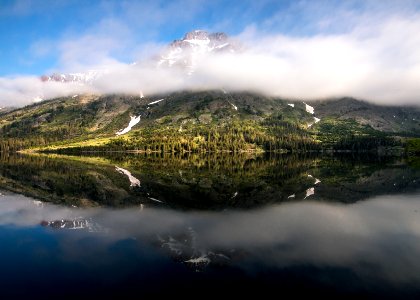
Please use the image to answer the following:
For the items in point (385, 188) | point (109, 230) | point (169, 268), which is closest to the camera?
point (169, 268)

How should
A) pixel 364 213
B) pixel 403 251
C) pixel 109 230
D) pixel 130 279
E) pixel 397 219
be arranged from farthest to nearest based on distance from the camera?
pixel 364 213, pixel 397 219, pixel 109 230, pixel 403 251, pixel 130 279

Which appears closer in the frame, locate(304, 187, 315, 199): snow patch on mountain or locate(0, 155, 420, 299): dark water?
locate(0, 155, 420, 299): dark water

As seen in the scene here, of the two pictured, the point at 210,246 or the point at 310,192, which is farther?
the point at 310,192

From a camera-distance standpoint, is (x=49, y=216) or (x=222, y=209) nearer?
(x=49, y=216)

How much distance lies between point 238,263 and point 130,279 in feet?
25.9

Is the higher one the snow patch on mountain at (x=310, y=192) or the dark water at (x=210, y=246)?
the dark water at (x=210, y=246)

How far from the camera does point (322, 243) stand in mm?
33281

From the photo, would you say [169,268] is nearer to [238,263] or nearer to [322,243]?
[238,263]

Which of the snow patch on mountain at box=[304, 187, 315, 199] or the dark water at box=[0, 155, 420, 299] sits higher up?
the dark water at box=[0, 155, 420, 299]

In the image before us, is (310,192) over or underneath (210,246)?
underneath

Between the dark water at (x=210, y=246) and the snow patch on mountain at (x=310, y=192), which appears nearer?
the dark water at (x=210, y=246)

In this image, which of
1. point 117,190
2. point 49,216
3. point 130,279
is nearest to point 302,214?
point 130,279

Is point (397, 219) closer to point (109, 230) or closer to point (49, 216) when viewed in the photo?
point (109, 230)

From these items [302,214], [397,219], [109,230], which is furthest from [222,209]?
[397,219]
